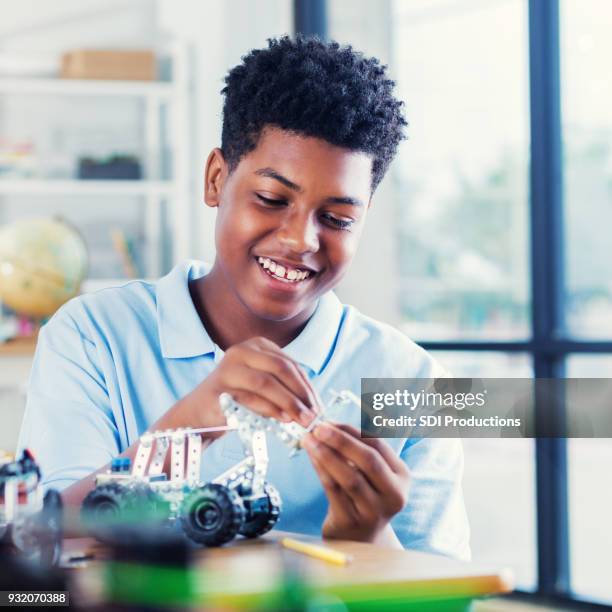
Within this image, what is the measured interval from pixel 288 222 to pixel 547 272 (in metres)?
1.96

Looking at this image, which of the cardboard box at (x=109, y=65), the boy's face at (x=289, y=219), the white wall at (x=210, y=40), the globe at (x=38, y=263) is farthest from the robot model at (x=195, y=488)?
→ the cardboard box at (x=109, y=65)

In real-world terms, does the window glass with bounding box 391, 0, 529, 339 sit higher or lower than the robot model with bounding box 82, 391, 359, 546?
higher

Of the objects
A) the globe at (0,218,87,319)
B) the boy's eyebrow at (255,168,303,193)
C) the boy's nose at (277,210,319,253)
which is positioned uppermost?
the globe at (0,218,87,319)

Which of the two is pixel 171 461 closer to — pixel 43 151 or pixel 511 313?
pixel 511 313

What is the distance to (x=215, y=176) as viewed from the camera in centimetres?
143

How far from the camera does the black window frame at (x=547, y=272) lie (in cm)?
302

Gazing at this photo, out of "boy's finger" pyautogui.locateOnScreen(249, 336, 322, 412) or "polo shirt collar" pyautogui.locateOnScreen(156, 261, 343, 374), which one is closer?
"boy's finger" pyautogui.locateOnScreen(249, 336, 322, 412)

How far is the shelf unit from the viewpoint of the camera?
12.6ft

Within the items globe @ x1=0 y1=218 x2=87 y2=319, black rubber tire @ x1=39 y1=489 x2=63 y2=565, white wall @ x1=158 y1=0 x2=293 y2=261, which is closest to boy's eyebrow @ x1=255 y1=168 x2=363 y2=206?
black rubber tire @ x1=39 y1=489 x2=63 y2=565

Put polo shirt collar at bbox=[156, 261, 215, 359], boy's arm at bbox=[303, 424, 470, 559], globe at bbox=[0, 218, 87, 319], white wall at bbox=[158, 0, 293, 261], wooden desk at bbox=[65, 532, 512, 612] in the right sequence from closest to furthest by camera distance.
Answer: wooden desk at bbox=[65, 532, 512, 612]
boy's arm at bbox=[303, 424, 470, 559]
polo shirt collar at bbox=[156, 261, 215, 359]
globe at bbox=[0, 218, 87, 319]
white wall at bbox=[158, 0, 293, 261]

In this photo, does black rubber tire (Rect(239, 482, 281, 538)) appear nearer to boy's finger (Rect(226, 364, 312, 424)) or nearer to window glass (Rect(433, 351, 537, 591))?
boy's finger (Rect(226, 364, 312, 424))

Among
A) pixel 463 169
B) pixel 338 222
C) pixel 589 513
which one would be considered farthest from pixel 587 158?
pixel 338 222

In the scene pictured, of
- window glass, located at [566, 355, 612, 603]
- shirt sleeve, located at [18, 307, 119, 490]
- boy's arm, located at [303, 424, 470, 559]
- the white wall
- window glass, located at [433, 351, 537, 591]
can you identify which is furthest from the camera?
the white wall

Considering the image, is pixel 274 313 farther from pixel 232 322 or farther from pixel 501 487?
pixel 501 487
